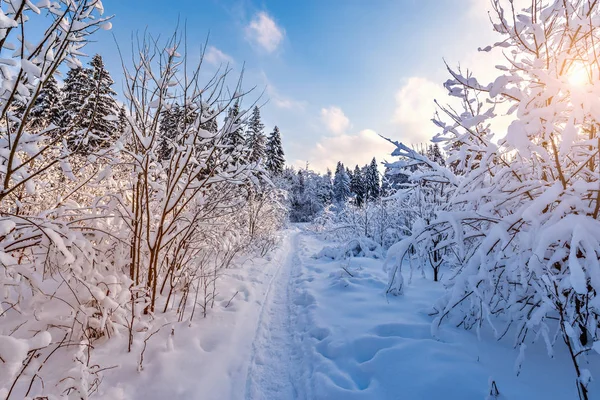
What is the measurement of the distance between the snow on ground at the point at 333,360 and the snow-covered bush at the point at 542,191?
408 mm

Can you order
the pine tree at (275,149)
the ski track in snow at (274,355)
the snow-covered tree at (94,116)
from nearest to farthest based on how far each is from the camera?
1. the snow-covered tree at (94,116)
2. the ski track in snow at (274,355)
3. the pine tree at (275,149)

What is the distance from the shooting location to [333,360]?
121 inches

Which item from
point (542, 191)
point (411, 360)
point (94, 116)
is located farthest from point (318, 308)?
point (94, 116)

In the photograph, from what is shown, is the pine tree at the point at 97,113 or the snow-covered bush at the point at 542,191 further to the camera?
the pine tree at the point at 97,113

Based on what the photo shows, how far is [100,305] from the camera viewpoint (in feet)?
8.77

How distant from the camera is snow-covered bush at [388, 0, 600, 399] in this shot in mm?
1767

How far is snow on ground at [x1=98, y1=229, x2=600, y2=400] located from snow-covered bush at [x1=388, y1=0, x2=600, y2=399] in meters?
0.41

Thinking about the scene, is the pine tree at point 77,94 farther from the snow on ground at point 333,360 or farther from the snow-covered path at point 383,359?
the snow-covered path at point 383,359

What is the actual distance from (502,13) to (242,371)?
14.3ft

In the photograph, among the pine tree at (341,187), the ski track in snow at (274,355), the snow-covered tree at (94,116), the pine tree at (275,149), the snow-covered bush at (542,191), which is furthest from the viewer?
the pine tree at (341,187)

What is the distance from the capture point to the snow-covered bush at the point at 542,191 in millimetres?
1767

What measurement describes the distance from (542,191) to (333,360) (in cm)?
273

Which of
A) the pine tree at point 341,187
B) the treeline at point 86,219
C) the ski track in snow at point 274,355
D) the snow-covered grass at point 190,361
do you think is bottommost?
the ski track in snow at point 274,355

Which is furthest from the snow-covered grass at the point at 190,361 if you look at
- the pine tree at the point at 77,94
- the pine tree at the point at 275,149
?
the pine tree at the point at 275,149
